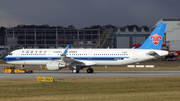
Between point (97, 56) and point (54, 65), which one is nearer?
point (54, 65)

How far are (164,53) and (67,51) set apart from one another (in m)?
15.1

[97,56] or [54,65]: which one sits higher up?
[97,56]

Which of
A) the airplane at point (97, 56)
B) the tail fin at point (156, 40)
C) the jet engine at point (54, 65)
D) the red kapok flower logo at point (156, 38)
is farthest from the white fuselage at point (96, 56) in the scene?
the jet engine at point (54, 65)

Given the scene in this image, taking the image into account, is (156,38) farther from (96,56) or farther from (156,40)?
(96,56)

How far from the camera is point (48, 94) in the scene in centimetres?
1841

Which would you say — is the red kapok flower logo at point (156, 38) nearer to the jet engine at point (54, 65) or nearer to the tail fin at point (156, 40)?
the tail fin at point (156, 40)

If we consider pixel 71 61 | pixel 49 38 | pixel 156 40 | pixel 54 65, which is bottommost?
pixel 54 65

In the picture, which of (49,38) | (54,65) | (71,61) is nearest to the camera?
(54,65)

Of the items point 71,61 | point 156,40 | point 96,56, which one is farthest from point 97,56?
point 156,40

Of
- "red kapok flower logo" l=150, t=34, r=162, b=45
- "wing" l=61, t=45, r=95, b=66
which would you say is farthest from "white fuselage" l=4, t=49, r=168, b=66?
"red kapok flower logo" l=150, t=34, r=162, b=45

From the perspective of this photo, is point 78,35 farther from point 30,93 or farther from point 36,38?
point 30,93

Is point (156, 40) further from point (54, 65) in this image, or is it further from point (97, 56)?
point (54, 65)

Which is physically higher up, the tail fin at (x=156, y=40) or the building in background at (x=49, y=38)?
the building in background at (x=49, y=38)

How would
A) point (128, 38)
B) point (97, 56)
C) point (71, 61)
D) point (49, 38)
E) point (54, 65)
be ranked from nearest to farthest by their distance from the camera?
1. point (54, 65)
2. point (71, 61)
3. point (97, 56)
4. point (49, 38)
5. point (128, 38)
